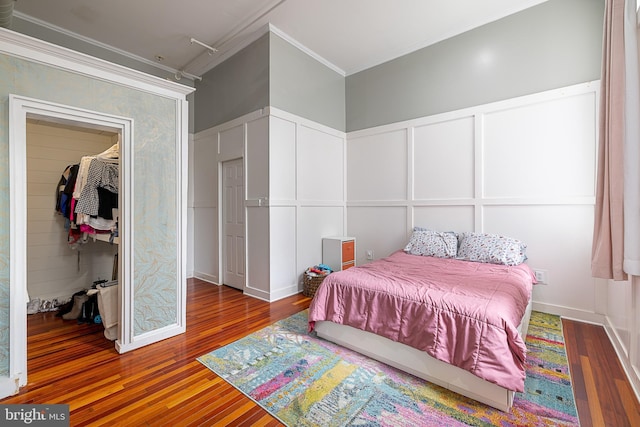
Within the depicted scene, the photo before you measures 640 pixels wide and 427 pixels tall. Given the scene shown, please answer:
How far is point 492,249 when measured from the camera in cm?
302

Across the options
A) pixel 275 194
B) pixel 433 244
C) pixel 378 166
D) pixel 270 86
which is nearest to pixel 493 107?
pixel 378 166

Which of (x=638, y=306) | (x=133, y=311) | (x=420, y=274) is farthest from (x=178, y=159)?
(x=638, y=306)

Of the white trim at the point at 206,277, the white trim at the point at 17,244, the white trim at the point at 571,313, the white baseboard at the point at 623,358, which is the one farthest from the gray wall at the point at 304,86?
the white baseboard at the point at 623,358

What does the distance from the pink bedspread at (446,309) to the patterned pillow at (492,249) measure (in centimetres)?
15

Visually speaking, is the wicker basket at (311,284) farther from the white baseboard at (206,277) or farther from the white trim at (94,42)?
the white trim at (94,42)

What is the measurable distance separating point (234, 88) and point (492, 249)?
3919 mm

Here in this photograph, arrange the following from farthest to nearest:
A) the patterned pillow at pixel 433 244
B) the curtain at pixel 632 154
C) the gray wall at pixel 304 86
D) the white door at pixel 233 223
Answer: the white door at pixel 233 223 → the gray wall at pixel 304 86 → the patterned pillow at pixel 433 244 → the curtain at pixel 632 154

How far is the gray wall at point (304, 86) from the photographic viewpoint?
365cm

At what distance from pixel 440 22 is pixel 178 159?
3.46 meters

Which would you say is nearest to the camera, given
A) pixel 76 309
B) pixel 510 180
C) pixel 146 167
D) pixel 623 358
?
pixel 623 358

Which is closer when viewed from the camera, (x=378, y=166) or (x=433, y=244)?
(x=433, y=244)

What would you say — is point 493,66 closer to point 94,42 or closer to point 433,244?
point 433,244

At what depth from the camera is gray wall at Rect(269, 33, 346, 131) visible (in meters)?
3.65

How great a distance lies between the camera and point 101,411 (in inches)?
64.2
